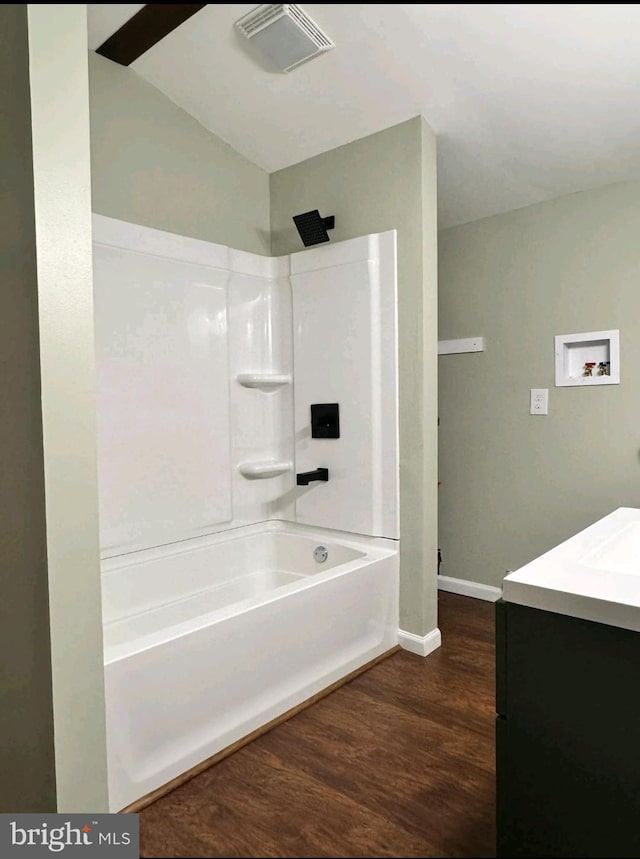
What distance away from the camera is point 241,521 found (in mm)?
2242

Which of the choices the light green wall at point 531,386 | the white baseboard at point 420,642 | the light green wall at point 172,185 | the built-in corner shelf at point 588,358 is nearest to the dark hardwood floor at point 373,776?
the white baseboard at point 420,642

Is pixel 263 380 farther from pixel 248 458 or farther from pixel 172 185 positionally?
pixel 172 185

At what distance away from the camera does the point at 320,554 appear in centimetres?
216

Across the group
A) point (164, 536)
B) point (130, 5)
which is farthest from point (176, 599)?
point (130, 5)

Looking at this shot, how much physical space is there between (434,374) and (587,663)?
1.28 meters

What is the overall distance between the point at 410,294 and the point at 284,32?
1.66m

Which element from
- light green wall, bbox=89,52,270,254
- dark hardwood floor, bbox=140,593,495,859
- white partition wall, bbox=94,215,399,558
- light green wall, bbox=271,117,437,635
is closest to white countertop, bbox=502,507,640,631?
dark hardwood floor, bbox=140,593,495,859

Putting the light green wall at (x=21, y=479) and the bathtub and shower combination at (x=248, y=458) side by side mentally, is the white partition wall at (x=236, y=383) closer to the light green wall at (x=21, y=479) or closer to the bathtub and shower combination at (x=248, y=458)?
the bathtub and shower combination at (x=248, y=458)

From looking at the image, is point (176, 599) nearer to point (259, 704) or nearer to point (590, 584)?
point (259, 704)

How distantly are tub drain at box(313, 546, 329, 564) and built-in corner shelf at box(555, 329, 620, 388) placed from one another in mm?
1147

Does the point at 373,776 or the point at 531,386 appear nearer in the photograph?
the point at 373,776

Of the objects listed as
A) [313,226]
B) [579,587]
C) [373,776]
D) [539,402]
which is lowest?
[373,776]


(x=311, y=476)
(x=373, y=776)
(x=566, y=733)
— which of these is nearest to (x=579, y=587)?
(x=566, y=733)

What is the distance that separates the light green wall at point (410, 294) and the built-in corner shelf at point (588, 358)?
60 cm
